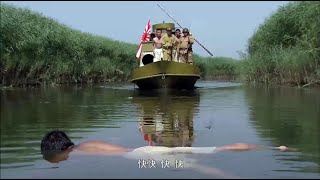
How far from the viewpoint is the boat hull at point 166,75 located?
20781mm

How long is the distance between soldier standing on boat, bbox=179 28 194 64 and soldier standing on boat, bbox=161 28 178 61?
347 mm

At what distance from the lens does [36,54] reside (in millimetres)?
25656

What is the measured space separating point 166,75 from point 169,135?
1276 cm

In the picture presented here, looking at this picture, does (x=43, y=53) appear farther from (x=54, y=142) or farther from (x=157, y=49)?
(x=54, y=142)

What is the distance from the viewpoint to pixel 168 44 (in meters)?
20.6

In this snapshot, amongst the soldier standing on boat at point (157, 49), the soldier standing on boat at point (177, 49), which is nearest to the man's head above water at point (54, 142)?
the soldier standing on boat at point (157, 49)

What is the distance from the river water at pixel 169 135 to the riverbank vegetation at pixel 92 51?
29.9 ft

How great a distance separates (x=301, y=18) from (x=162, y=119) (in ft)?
55.0

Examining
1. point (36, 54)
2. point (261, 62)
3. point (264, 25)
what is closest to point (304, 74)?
point (261, 62)

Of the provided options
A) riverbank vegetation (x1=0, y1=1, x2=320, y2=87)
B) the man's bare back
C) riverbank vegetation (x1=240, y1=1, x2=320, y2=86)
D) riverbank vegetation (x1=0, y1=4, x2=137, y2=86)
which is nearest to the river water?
the man's bare back

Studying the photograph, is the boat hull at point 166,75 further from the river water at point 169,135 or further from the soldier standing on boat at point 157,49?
the river water at point 169,135

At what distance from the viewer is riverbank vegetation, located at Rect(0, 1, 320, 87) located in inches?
892

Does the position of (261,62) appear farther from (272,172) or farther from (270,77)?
(272,172)

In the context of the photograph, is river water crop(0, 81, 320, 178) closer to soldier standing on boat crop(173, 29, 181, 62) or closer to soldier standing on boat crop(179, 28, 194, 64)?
soldier standing on boat crop(179, 28, 194, 64)
